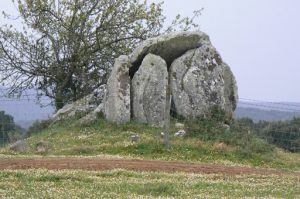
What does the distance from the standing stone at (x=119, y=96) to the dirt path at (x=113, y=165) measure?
8.85 m

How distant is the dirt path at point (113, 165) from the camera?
19.3 meters

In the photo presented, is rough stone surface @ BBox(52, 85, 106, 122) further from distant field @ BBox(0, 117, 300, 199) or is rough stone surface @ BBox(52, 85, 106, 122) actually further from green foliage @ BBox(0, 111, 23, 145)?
green foliage @ BBox(0, 111, 23, 145)

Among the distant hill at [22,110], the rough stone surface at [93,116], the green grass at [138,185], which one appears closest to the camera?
the green grass at [138,185]

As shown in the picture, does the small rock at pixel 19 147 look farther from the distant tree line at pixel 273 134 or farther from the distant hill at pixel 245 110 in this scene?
the distant tree line at pixel 273 134

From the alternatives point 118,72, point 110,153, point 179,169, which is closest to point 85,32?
point 118,72

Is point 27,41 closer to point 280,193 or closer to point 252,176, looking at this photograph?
point 252,176

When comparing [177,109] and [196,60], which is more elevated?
[196,60]

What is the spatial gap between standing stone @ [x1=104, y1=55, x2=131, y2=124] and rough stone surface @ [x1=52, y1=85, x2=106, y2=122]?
Answer: 2414 mm

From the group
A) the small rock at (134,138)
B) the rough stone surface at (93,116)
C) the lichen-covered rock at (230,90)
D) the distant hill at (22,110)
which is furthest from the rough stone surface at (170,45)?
the small rock at (134,138)

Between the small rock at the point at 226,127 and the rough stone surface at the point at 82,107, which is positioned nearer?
the small rock at the point at 226,127

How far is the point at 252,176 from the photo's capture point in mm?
19375

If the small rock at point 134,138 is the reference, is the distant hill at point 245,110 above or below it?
above

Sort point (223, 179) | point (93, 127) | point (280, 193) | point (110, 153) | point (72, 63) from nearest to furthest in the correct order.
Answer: point (280, 193)
point (223, 179)
point (110, 153)
point (93, 127)
point (72, 63)

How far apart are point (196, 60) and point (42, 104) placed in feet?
40.5
